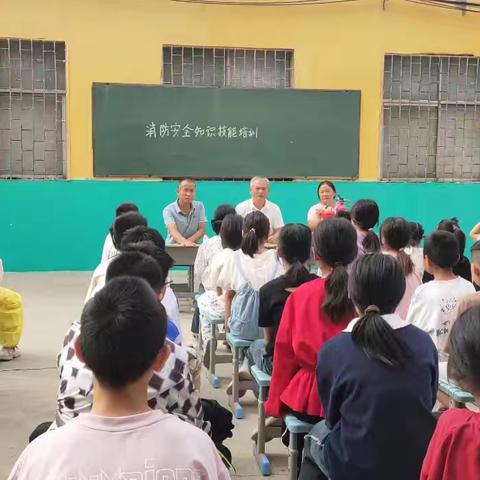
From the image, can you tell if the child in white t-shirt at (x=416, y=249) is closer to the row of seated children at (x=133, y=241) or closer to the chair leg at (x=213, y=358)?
the chair leg at (x=213, y=358)

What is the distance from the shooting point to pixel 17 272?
7449 millimetres

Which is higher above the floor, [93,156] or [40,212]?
[93,156]

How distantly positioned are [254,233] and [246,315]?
1.45 ft

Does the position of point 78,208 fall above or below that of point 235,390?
above

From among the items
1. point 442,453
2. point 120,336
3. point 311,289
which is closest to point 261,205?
point 311,289

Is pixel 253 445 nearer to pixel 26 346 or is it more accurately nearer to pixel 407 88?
pixel 26 346

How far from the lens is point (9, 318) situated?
4.21m

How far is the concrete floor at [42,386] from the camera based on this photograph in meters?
2.91

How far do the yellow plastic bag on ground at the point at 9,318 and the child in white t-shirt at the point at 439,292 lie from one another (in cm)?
264

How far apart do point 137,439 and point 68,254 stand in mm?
6791

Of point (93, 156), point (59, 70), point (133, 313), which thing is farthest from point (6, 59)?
point (133, 313)

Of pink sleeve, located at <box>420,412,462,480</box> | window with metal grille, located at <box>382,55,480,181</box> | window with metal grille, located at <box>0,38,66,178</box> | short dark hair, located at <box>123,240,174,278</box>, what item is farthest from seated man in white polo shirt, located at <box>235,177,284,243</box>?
pink sleeve, located at <box>420,412,462,480</box>

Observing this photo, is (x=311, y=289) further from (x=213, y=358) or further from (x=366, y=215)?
(x=366, y=215)

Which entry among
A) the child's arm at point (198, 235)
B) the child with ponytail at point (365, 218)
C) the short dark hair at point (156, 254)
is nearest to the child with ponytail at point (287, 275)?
the short dark hair at point (156, 254)
